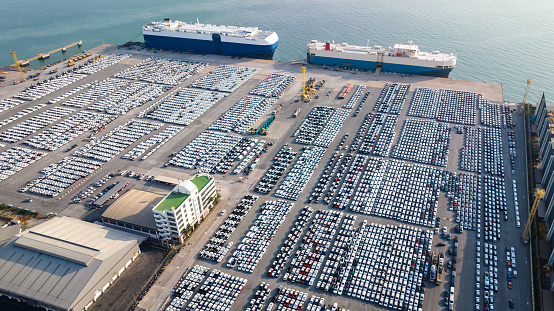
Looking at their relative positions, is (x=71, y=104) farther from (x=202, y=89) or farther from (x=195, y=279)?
(x=195, y=279)

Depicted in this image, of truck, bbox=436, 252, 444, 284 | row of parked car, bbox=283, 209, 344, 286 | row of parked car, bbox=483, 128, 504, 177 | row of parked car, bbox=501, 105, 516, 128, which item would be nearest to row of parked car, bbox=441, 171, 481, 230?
row of parked car, bbox=483, 128, 504, 177

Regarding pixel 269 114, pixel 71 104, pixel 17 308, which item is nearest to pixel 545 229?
pixel 269 114

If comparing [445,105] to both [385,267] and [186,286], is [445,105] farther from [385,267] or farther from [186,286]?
[186,286]

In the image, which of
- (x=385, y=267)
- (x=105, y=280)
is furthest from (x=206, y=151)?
(x=385, y=267)

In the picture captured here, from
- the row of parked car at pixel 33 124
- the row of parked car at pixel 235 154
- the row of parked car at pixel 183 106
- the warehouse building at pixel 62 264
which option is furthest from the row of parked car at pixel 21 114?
the row of parked car at pixel 235 154

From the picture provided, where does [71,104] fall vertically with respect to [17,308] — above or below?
above

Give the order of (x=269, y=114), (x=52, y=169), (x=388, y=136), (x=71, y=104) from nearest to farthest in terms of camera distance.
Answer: (x=52, y=169) < (x=388, y=136) < (x=269, y=114) < (x=71, y=104)
